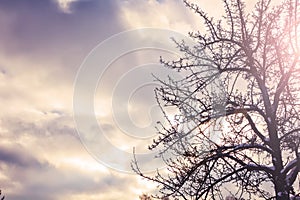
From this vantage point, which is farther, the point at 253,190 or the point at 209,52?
the point at 209,52

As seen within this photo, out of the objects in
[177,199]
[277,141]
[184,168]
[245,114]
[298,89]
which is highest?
[298,89]

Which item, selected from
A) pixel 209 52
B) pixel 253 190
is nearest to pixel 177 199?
pixel 253 190

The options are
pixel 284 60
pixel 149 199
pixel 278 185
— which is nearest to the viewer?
pixel 278 185

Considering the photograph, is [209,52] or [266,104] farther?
[209,52]

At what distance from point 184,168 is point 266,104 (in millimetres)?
2491

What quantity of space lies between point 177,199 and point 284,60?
173 inches

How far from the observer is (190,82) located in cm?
1028

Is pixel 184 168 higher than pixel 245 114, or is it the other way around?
pixel 245 114

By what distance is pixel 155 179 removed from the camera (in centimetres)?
960

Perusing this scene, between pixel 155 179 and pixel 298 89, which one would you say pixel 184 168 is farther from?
pixel 298 89

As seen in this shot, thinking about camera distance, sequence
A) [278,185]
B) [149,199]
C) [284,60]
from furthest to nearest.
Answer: [284,60], [149,199], [278,185]

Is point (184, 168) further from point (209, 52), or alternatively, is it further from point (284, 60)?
point (284, 60)

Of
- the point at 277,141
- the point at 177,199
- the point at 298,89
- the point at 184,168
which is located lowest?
the point at 177,199

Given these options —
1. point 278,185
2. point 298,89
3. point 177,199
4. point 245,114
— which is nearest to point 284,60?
point 298,89
